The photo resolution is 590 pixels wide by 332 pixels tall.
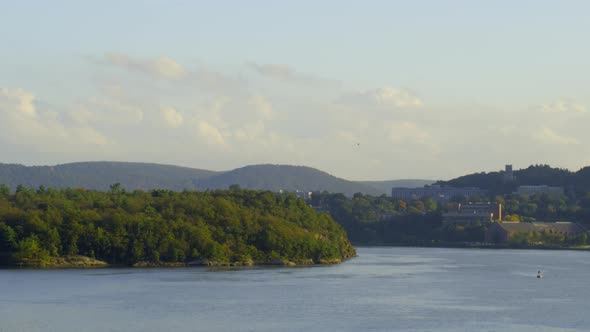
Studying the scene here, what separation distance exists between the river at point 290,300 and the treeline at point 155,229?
661 cm

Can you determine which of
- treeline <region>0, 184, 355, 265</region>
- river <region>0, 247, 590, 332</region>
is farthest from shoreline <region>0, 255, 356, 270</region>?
river <region>0, 247, 590, 332</region>

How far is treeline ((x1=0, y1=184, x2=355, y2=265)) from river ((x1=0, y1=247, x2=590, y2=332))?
260 inches

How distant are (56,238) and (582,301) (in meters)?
50.2

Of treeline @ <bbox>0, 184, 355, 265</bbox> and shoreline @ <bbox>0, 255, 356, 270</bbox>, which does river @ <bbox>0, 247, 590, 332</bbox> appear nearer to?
shoreline @ <bbox>0, 255, 356, 270</bbox>

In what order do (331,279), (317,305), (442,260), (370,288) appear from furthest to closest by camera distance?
(442,260) → (331,279) → (370,288) → (317,305)

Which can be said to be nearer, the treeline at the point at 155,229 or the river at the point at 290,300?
the river at the point at 290,300

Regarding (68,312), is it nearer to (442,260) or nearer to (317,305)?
(317,305)

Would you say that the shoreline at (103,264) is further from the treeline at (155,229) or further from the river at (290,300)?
the river at (290,300)

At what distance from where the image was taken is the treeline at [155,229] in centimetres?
10625

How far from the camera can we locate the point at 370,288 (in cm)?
8469

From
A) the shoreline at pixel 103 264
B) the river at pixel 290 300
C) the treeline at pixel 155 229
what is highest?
the treeline at pixel 155 229

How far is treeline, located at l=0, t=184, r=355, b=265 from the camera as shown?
10625 cm

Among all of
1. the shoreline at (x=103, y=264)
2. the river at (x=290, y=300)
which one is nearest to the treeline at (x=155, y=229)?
the shoreline at (x=103, y=264)

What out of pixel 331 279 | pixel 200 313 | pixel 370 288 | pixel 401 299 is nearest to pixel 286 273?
pixel 331 279
